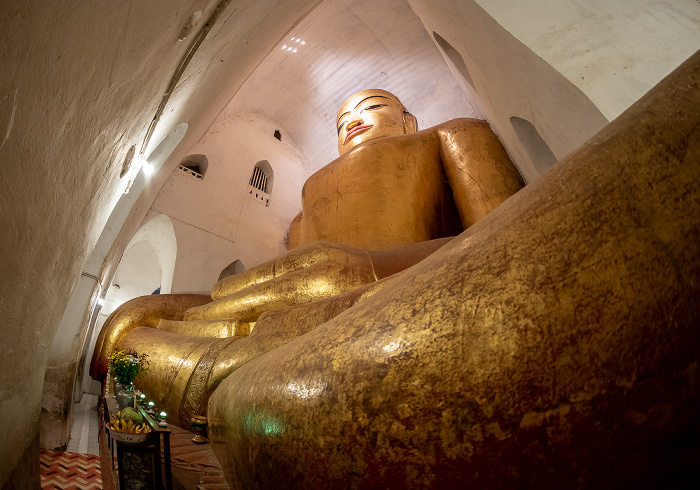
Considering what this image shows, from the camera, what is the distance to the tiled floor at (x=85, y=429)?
9.11ft

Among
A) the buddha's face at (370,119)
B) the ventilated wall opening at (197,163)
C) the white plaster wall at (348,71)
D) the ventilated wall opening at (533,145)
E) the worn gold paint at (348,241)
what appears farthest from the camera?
the white plaster wall at (348,71)

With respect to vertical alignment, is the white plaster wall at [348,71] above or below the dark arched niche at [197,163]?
above

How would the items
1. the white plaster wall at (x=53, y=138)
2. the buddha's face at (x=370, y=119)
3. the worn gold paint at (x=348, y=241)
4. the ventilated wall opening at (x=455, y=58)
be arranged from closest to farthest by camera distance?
the white plaster wall at (x=53, y=138) → the worn gold paint at (x=348, y=241) → the ventilated wall opening at (x=455, y=58) → the buddha's face at (x=370, y=119)

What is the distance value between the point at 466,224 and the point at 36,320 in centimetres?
322

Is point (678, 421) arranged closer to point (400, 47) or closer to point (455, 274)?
point (455, 274)

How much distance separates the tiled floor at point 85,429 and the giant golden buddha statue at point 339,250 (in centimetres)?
51

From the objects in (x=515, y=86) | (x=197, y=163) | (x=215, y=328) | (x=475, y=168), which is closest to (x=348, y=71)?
(x=197, y=163)

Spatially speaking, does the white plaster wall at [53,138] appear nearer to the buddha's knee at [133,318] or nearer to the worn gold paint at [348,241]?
the worn gold paint at [348,241]

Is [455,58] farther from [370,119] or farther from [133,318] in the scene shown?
[133,318]

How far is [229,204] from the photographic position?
6.48 meters

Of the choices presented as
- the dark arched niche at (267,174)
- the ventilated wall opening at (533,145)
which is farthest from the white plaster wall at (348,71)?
the ventilated wall opening at (533,145)

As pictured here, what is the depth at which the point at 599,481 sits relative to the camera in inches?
21.6

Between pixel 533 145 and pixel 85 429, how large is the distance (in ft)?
16.0

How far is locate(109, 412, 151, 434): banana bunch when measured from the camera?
57.9 inches
